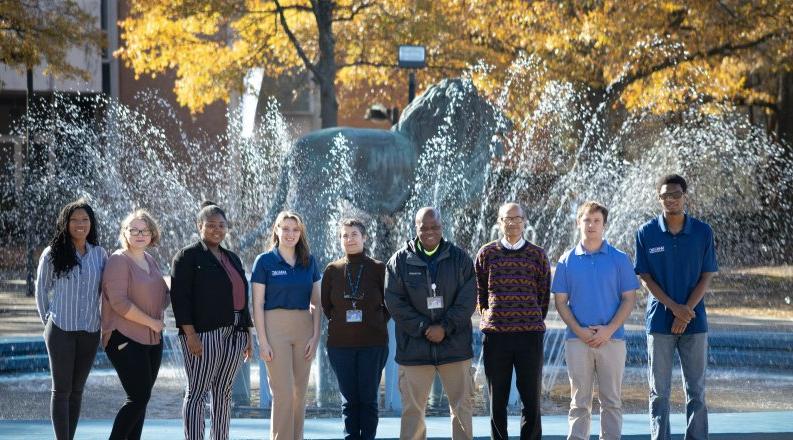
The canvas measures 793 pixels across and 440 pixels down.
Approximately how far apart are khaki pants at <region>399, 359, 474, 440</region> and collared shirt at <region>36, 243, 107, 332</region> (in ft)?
5.77

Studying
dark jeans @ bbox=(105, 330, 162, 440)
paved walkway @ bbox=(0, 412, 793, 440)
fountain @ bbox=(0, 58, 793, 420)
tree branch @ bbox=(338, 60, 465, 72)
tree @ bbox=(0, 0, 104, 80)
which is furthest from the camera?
tree branch @ bbox=(338, 60, 465, 72)

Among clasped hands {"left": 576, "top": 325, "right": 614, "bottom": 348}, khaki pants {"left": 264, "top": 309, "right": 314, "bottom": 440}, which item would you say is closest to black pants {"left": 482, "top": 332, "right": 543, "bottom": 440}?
clasped hands {"left": 576, "top": 325, "right": 614, "bottom": 348}

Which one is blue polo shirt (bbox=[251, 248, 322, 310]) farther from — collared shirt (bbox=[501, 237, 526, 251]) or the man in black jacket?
collared shirt (bbox=[501, 237, 526, 251])

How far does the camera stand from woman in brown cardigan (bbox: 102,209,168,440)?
6.43m

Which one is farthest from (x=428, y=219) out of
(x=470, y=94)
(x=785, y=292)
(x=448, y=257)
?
(x=785, y=292)

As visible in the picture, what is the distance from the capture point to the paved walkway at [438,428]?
7.27 metres

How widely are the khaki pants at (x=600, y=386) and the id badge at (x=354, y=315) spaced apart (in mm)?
1223

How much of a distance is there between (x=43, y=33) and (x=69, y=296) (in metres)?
14.8

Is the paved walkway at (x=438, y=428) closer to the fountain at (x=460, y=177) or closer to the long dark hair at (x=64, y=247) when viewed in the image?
the long dark hair at (x=64, y=247)

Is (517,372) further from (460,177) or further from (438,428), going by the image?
(460,177)

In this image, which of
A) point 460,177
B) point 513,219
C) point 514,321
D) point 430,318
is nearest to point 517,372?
point 514,321

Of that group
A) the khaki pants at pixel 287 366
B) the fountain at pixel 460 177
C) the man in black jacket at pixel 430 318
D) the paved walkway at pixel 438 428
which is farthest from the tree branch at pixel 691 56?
the khaki pants at pixel 287 366

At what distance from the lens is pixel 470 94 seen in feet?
41.8

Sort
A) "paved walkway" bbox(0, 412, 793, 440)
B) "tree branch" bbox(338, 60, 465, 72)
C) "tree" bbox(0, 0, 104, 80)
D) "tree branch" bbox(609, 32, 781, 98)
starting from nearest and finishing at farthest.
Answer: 1. "paved walkway" bbox(0, 412, 793, 440)
2. "tree" bbox(0, 0, 104, 80)
3. "tree branch" bbox(609, 32, 781, 98)
4. "tree branch" bbox(338, 60, 465, 72)
